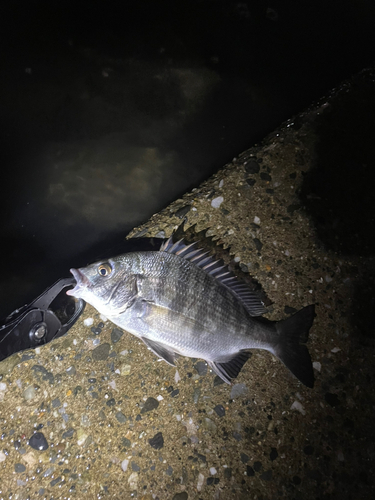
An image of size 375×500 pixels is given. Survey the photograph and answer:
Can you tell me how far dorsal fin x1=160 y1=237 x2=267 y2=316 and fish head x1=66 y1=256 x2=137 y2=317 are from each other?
0.32 meters

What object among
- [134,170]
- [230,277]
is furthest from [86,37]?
[230,277]

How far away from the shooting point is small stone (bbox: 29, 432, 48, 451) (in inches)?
73.5

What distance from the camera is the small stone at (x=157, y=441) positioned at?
6.23 ft

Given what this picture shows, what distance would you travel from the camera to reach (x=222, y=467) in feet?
6.17

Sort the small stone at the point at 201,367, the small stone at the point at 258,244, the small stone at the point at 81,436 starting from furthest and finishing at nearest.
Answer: the small stone at the point at 258,244, the small stone at the point at 201,367, the small stone at the point at 81,436

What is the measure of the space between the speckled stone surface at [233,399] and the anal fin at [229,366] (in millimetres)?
157

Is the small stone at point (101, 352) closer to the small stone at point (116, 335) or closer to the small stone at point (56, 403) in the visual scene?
the small stone at point (116, 335)

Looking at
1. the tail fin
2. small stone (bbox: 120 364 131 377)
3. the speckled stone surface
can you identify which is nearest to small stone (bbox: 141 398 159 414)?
the speckled stone surface

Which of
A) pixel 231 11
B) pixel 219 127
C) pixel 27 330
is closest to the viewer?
pixel 27 330

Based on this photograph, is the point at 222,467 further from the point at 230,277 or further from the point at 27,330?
the point at 27,330

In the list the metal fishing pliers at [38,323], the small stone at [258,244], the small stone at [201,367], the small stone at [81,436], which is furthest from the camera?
the small stone at [258,244]

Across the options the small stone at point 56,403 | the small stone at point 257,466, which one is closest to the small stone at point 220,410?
the small stone at point 257,466

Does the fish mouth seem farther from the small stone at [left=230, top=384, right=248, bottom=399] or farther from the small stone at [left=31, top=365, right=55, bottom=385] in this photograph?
the small stone at [left=230, top=384, right=248, bottom=399]

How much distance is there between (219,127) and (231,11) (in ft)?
2.67
